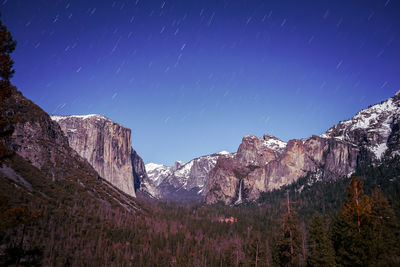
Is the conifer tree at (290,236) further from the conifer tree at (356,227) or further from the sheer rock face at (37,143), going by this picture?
the sheer rock face at (37,143)

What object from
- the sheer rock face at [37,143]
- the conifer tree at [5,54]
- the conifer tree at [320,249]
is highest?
the sheer rock face at [37,143]

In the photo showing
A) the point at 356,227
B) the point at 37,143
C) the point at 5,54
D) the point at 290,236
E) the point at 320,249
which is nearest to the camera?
the point at 5,54

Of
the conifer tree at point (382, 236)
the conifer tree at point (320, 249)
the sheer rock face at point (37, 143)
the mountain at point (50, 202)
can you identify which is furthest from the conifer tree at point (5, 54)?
the sheer rock face at point (37, 143)

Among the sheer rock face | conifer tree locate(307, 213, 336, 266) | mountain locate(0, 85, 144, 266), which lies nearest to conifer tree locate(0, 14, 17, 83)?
mountain locate(0, 85, 144, 266)

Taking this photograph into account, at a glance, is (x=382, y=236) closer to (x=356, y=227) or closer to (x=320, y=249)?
(x=320, y=249)

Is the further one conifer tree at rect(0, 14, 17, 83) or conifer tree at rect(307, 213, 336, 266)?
conifer tree at rect(307, 213, 336, 266)

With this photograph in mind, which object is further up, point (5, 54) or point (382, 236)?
point (5, 54)

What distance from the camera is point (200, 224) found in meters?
156

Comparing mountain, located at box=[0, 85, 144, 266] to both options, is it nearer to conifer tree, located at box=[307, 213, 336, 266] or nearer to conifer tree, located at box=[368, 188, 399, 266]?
conifer tree, located at box=[368, 188, 399, 266]

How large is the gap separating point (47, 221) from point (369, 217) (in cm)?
11514

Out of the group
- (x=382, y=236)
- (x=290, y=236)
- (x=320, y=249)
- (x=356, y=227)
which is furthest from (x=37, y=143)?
(x=356, y=227)

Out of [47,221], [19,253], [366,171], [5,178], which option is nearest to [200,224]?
[47,221]

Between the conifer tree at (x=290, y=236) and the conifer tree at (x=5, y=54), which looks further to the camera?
the conifer tree at (x=290, y=236)

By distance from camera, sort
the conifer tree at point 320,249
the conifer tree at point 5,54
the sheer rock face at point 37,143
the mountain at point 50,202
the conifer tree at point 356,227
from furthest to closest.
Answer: the sheer rock face at point 37,143 < the mountain at point 50,202 < the conifer tree at point 320,249 < the conifer tree at point 356,227 < the conifer tree at point 5,54
